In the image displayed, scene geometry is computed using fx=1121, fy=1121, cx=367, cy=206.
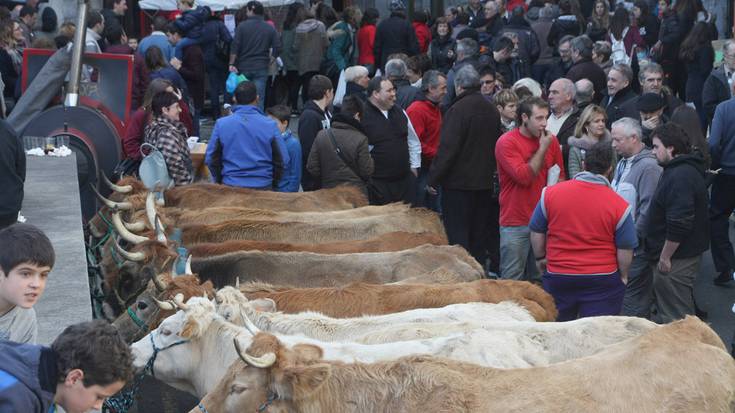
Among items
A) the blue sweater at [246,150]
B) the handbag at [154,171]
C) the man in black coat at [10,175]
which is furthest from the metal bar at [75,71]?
the man in black coat at [10,175]

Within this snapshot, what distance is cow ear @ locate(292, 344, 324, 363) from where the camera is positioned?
208 inches

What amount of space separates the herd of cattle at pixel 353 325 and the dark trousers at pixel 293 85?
9751 mm

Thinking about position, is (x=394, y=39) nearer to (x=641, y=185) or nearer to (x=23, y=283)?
(x=641, y=185)

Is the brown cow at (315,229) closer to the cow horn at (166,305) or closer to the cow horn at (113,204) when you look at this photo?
the cow horn at (113,204)

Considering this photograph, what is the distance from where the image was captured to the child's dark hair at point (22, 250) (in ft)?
15.0

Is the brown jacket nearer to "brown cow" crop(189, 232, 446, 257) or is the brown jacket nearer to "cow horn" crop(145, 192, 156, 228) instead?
"brown cow" crop(189, 232, 446, 257)

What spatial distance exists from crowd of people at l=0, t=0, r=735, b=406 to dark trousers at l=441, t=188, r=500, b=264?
0.02m

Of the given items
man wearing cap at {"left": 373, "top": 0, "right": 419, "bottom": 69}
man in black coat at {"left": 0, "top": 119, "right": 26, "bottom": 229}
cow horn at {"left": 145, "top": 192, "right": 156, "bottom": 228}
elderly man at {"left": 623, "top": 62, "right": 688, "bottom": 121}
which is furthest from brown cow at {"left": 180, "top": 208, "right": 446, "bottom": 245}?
man wearing cap at {"left": 373, "top": 0, "right": 419, "bottom": 69}

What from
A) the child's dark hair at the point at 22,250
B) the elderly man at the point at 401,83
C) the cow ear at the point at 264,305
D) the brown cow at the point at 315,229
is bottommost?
the brown cow at the point at 315,229

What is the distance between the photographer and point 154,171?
34.4ft

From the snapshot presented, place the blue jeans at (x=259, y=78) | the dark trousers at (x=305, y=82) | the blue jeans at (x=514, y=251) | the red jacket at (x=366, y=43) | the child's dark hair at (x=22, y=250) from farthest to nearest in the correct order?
the dark trousers at (x=305, y=82) < the red jacket at (x=366, y=43) < the blue jeans at (x=259, y=78) < the blue jeans at (x=514, y=251) < the child's dark hair at (x=22, y=250)

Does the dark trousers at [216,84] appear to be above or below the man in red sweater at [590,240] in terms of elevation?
below

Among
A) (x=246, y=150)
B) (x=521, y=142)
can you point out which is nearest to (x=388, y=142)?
(x=246, y=150)

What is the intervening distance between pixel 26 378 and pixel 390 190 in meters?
8.31
